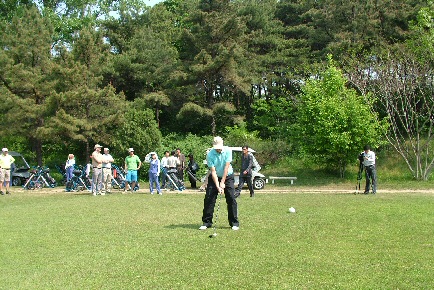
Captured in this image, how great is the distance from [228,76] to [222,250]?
86.3 ft

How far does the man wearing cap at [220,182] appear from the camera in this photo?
10414 millimetres

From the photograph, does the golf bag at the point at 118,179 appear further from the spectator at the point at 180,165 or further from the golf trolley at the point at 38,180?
the golf trolley at the point at 38,180

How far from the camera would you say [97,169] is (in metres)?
19.7

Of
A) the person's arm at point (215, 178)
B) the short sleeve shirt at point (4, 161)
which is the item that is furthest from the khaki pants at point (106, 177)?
the person's arm at point (215, 178)

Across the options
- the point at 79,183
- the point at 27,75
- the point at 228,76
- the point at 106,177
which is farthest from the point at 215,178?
the point at 228,76

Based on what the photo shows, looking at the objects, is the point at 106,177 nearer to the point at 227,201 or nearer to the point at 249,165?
the point at 249,165

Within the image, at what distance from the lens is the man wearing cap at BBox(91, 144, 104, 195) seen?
1945cm

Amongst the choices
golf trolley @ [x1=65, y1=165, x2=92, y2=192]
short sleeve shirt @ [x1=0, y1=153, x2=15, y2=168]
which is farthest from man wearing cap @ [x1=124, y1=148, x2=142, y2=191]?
short sleeve shirt @ [x1=0, y1=153, x2=15, y2=168]

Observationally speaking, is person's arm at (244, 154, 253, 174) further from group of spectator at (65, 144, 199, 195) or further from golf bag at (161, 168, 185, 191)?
golf bag at (161, 168, 185, 191)

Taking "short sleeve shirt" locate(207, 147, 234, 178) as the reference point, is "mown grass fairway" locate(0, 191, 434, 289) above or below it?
below

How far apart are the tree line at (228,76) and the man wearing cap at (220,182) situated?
1604cm

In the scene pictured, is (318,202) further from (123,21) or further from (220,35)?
(123,21)

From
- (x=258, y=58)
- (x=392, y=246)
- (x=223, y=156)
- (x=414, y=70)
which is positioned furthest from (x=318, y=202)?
(x=258, y=58)

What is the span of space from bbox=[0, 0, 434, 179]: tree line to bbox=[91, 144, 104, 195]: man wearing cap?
8.60 m
